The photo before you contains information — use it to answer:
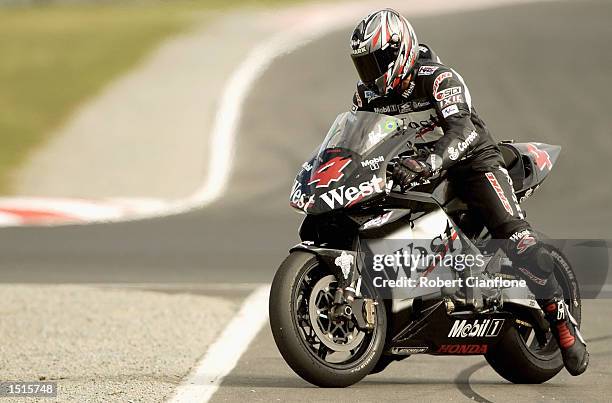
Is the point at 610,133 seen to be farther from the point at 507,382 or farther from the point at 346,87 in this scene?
the point at 507,382

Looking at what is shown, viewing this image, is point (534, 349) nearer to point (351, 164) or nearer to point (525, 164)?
point (525, 164)

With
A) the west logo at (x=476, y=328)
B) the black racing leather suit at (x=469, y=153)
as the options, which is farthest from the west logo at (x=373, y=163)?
the west logo at (x=476, y=328)

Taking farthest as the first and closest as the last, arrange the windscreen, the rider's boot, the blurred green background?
the blurred green background
the rider's boot
the windscreen

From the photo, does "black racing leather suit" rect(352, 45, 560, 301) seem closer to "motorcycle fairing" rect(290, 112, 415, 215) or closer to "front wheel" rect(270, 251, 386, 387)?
"motorcycle fairing" rect(290, 112, 415, 215)

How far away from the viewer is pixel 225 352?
8.02m

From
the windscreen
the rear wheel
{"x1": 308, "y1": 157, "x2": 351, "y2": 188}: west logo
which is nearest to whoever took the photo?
{"x1": 308, "y1": 157, "x2": 351, "y2": 188}: west logo

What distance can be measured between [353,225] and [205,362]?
4.83 ft

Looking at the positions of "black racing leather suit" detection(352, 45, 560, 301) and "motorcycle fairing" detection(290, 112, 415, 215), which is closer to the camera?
"motorcycle fairing" detection(290, 112, 415, 215)

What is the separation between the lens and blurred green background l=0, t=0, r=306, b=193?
2292 centimetres

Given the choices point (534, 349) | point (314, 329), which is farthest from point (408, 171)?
point (534, 349)

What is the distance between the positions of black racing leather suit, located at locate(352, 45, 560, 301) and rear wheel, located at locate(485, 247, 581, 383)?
8.7 inches

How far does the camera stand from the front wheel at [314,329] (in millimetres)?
6512

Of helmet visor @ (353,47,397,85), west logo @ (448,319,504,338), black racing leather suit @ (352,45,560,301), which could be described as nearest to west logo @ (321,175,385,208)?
black racing leather suit @ (352,45,560,301)

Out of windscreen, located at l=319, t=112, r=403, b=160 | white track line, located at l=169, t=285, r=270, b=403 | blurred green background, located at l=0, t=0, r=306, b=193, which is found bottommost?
blurred green background, located at l=0, t=0, r=306, b=193
